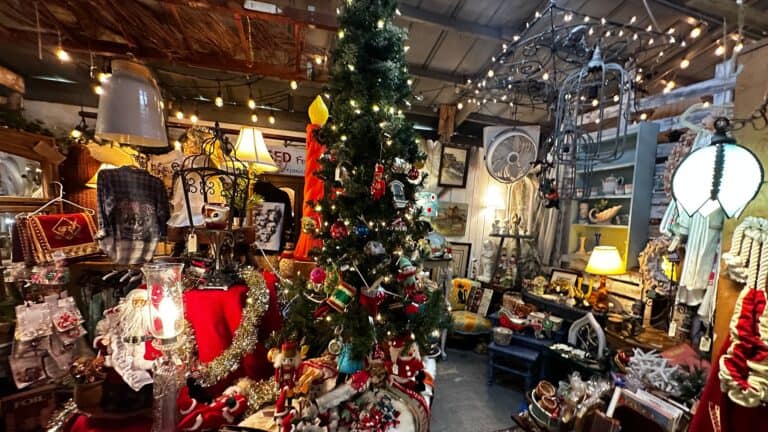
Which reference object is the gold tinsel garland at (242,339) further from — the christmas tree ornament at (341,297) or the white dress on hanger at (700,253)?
the white dress on hanger at (700,253)

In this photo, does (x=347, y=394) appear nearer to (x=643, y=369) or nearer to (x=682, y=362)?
(x=643, y=369)

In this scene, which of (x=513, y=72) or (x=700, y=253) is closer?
(x=700, y=253)

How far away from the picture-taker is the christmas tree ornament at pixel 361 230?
142cm

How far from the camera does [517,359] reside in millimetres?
2621

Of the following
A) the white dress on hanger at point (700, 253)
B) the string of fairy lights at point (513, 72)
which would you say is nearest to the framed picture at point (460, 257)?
the string of fairy lights at point (513, 72)

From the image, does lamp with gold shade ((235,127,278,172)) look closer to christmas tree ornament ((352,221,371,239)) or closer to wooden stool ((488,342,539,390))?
christmas tree ornament ((352,221,371,239))

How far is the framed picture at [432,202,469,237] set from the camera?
13.1ft

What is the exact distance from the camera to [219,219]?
5.13ft

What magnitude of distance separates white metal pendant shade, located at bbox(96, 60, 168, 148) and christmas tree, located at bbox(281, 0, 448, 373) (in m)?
0.83

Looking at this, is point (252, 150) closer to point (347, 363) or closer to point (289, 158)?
point (289, 158)

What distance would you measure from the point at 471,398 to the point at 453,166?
2661 millimetres

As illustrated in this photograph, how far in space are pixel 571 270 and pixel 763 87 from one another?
2233mm

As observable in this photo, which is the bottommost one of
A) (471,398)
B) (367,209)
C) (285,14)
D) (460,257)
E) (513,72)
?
(471,398)

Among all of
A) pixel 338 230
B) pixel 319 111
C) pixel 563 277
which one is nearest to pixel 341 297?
pixel 338 230
